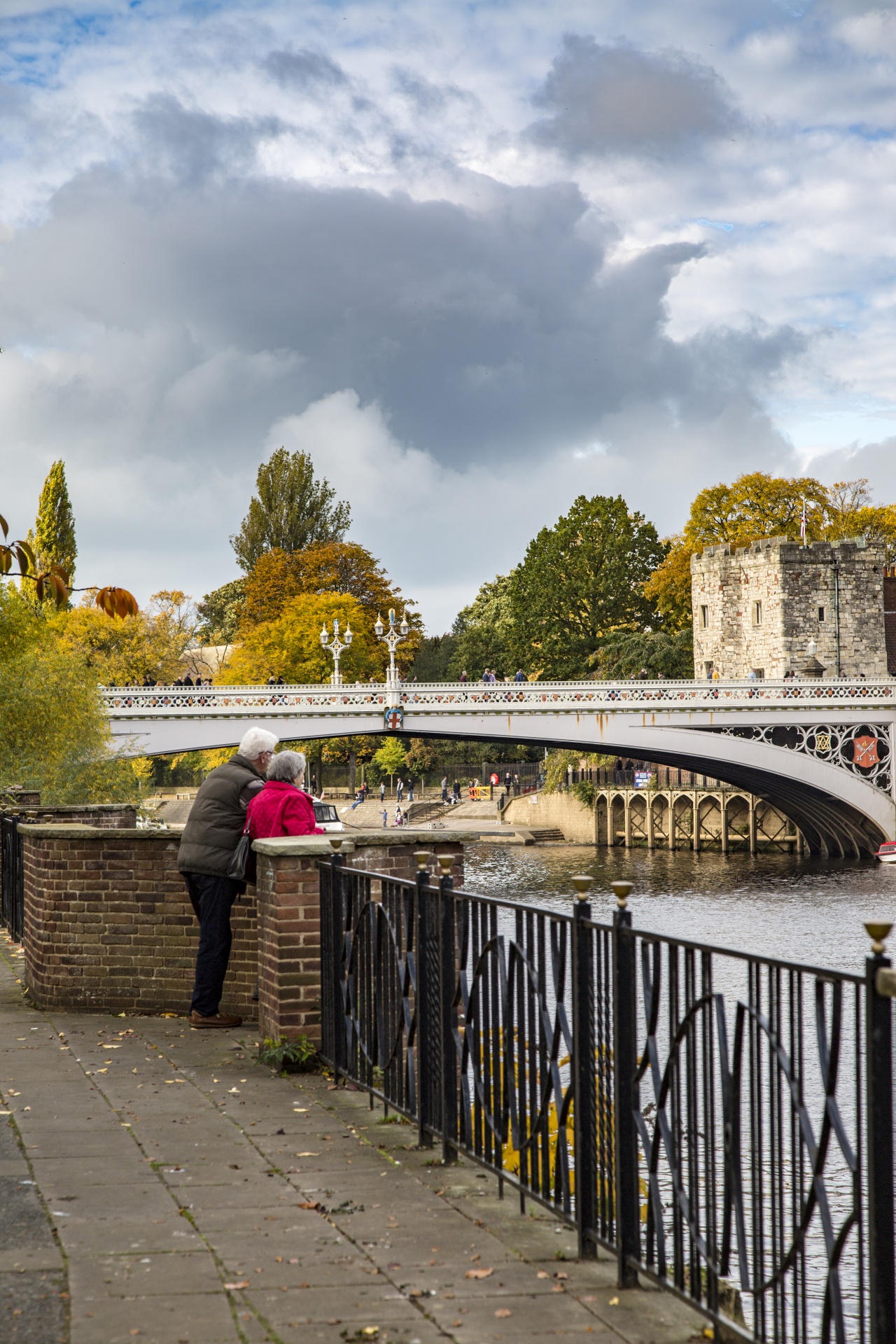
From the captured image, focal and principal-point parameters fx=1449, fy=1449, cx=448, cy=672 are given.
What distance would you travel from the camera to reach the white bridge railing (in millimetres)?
41656

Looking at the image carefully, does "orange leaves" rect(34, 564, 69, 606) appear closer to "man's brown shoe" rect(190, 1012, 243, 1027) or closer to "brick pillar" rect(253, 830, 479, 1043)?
"brick pillar" rect(253, 830, 479, 1043)

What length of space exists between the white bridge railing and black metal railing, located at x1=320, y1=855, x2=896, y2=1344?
118 ft

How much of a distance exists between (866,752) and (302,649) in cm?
2450

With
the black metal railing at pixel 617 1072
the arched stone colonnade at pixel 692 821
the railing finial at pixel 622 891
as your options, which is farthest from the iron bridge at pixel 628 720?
the railing finial at pixel 622 891

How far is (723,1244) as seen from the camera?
12.1 feet

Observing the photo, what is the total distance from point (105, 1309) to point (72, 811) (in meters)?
8.94

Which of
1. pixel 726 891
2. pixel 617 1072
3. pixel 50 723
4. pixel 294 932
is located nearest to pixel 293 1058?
pixel 294 932

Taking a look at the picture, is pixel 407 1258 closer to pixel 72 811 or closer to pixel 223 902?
pixel 223 902

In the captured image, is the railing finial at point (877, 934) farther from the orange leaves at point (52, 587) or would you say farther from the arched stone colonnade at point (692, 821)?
the arched stone colonnade at point (692, 821)

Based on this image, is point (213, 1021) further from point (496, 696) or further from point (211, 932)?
point (496, 696)

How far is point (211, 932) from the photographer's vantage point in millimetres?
7449

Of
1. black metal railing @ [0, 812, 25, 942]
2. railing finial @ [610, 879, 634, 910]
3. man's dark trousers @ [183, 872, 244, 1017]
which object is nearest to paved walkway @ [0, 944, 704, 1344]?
railing finial @ [610, 879, 634, 910]

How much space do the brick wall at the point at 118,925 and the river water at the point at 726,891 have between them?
1471cm

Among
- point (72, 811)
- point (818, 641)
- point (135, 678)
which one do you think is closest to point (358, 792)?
point (135, 678)
